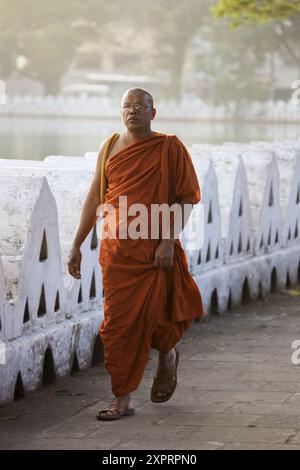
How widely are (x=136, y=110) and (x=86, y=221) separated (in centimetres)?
53

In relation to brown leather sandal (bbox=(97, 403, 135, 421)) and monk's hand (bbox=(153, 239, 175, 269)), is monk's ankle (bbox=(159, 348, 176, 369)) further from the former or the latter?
monk's hand (bbox=(153, 239, 175, 269))

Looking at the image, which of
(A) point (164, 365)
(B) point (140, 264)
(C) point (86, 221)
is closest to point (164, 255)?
(B) point (140, 264)

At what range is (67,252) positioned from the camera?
21.5 ft

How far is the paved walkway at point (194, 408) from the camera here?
4.86 meters

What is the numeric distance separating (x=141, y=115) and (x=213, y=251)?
3.07 metres

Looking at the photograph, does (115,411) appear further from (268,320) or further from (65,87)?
(65,87)

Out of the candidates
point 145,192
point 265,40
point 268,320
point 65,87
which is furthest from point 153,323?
point 65,87

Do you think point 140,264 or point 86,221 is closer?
point 140,264

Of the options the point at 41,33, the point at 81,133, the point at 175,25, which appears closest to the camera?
the point at 81,133

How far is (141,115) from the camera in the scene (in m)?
5.41

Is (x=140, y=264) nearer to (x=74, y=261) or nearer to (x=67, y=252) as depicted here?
(x=74, y=261)

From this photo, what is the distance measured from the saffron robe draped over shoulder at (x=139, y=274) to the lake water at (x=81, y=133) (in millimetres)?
23572

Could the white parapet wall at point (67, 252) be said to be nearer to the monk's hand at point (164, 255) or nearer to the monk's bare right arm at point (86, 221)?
the monk's bare right arm at point (86, 221)

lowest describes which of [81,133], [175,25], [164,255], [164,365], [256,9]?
[164,365]
